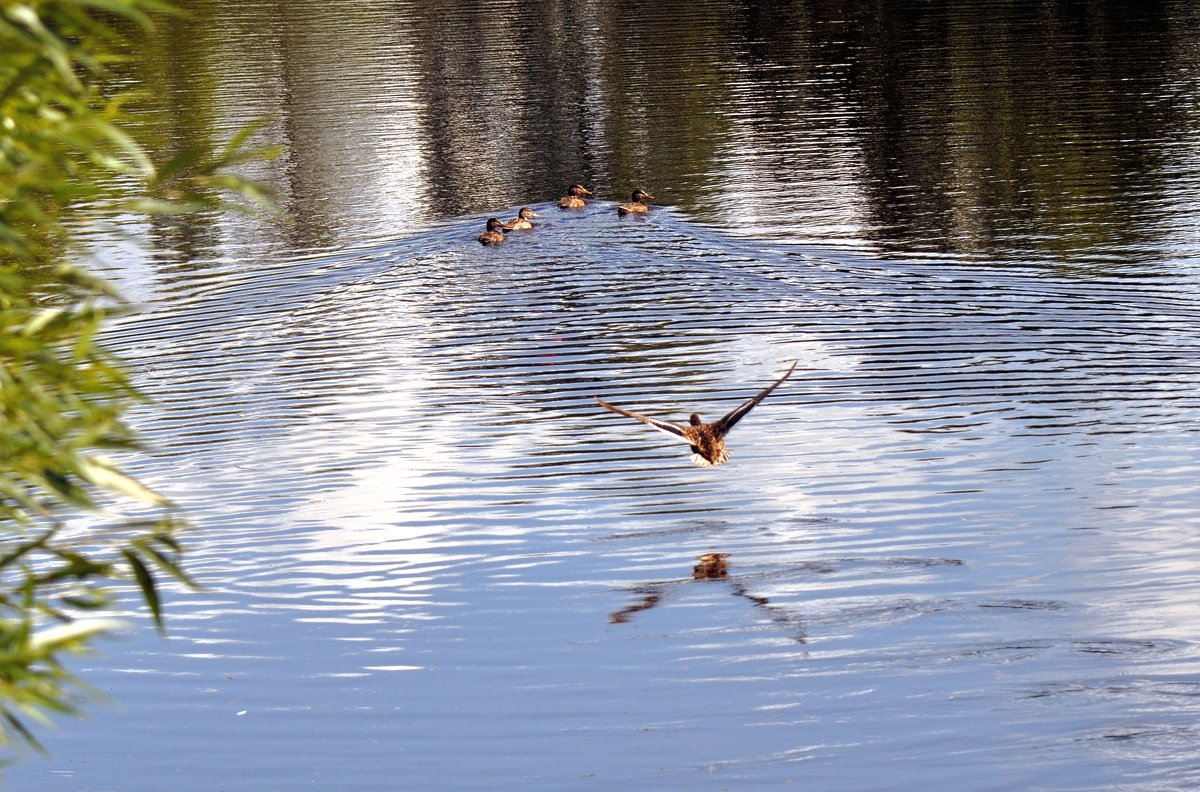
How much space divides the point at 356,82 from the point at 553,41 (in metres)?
12.8

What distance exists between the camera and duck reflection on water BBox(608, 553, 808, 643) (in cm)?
1204

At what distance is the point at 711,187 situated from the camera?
29266mm

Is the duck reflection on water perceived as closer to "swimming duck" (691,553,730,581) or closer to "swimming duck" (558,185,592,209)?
"swimming duck" (691,553,730,581)

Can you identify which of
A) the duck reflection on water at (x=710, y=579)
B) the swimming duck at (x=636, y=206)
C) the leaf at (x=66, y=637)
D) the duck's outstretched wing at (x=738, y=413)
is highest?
Result: the leaf at (x=66, y=637)

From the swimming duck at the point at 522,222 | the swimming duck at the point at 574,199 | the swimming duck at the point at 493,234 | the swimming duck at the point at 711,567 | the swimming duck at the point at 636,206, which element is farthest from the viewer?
the swimming duck at the point at 574,199

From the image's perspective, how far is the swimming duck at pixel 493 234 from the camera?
2470 cm

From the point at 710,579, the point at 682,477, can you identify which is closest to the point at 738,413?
the point at 710,579

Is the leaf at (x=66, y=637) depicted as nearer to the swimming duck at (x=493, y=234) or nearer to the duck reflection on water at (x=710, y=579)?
the duck reflection on water at (x=710, y=579)

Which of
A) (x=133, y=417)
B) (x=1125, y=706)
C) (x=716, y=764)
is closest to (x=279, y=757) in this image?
(x=716, y=764)

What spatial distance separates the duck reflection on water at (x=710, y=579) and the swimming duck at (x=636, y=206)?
14.0m

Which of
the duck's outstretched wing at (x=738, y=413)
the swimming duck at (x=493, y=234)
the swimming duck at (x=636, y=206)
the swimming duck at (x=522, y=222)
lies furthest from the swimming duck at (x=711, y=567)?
the swimming duck at (x=636, y=206)

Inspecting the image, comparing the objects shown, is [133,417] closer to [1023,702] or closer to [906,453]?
[906,453]

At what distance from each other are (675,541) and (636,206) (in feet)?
45.2

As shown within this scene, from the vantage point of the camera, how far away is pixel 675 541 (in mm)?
13430
